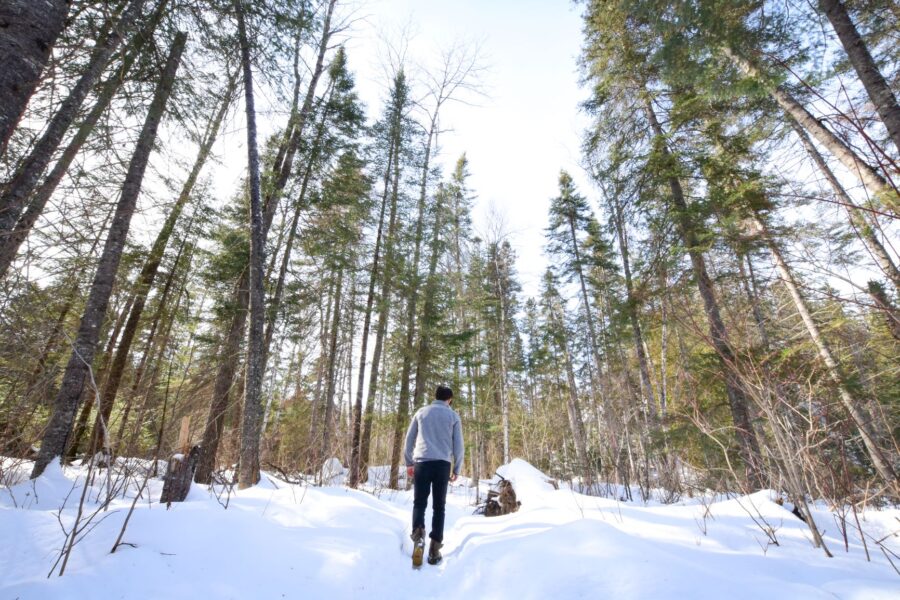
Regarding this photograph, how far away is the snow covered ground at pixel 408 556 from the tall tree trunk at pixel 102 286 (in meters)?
0.85

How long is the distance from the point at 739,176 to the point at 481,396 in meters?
12.2

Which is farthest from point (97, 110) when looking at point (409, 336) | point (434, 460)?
point (409, 336)

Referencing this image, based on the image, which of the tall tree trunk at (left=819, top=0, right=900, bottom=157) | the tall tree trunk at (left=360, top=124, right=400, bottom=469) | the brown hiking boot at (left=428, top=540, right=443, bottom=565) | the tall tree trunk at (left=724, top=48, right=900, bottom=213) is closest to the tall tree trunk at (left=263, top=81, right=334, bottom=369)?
the tall tree trunk at (left=360, top=124, right=400, bottom=469)

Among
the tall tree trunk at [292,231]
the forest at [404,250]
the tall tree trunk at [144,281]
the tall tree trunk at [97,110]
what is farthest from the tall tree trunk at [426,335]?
the tall tree trunk at [97,110]

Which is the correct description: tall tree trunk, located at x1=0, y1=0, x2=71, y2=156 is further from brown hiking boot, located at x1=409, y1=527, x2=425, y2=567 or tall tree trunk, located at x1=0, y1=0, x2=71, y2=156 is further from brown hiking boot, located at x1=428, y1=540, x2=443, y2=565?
brown hiking boot, located at x1=428, y1=540, x2=443, y2=565

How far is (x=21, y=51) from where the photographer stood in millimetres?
2393

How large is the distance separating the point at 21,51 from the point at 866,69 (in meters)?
8.72

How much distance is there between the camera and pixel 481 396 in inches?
655

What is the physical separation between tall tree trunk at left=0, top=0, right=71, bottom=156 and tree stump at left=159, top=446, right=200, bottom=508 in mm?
3305

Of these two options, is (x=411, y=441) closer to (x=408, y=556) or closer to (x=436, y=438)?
(x=436, y=438)

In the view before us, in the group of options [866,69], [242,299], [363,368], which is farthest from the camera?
[363,368]

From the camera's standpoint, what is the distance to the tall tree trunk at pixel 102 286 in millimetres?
4699

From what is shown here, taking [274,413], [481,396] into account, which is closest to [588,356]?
[481,396]

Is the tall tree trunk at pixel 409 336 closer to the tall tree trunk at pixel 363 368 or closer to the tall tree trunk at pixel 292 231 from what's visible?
the tall tree trunk at pixel 363 368
